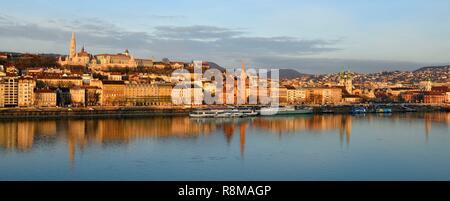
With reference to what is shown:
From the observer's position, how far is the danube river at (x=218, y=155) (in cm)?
787

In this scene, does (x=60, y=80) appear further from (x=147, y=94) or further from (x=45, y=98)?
(x=45, y=98)

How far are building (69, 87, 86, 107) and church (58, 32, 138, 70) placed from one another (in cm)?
1106

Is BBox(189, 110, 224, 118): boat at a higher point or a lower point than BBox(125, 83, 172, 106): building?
lower

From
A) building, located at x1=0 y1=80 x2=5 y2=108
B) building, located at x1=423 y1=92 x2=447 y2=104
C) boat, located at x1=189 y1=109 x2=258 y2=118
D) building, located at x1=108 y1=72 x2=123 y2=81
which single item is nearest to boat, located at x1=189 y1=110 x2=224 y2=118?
boat, located at x1=189 y1=109 x2=258 y2=118

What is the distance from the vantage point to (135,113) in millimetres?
22047

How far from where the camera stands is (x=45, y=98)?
2312 cm

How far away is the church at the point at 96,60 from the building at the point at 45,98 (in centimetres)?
1270

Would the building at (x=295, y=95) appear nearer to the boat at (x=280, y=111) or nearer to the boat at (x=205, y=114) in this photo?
the boat at (x=280, y=111)

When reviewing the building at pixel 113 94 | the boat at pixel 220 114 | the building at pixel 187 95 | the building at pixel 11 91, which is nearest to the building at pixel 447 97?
the building at pixel 187 95

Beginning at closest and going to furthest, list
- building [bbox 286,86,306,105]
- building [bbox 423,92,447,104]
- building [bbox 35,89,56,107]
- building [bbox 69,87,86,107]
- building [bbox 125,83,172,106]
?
building [bbox 35,89,56,107] → building [bbox 69,87,86,107] → building [bbox 125,83,172,106] → building [bbox 286,86,306,105] → building [bbox 423,92,447,104]

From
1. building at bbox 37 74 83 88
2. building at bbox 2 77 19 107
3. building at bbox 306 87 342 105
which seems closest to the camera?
building at bbox 2 77 19 107

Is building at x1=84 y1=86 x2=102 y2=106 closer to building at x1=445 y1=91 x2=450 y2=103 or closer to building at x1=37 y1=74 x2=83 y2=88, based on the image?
building at x1=37 y1=74 x2=83 y2=88

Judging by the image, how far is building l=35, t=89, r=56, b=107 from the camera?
22797 millimetres
